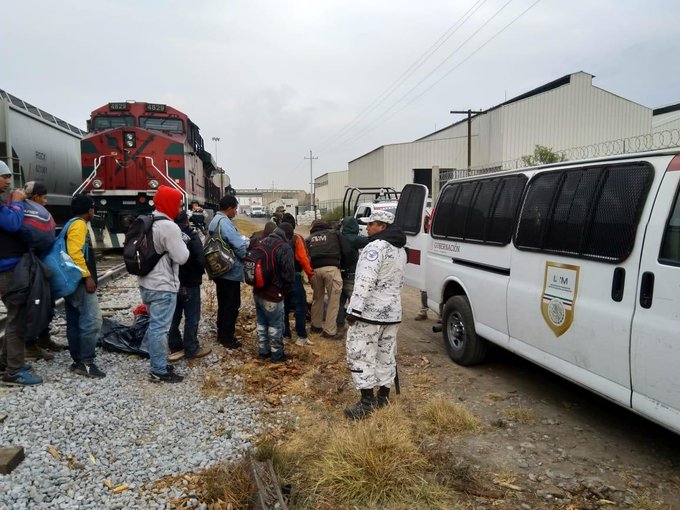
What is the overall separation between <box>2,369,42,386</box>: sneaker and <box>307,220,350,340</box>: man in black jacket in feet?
11.5

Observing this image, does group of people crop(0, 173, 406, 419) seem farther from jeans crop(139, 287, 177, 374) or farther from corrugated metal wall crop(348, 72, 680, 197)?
corrugated metal wall crop(348, 72, 680, 197)

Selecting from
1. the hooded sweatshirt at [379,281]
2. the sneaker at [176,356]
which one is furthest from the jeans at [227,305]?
the hooded sweatshirt at [379,281]

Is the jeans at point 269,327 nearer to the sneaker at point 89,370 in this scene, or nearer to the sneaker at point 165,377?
the sneaker at point 165,377

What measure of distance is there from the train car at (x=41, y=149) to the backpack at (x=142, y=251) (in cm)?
642

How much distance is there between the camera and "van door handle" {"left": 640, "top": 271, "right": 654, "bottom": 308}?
10.5 ft

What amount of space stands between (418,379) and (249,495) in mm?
2816

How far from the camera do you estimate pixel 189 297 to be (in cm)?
558

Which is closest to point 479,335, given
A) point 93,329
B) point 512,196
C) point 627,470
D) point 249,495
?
point 512,196

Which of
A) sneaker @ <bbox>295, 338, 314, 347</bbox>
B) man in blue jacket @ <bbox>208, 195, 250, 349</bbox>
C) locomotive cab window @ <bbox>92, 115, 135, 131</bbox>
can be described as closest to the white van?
sneaker @ <bbox>295, 338, 314, 347</bbox>

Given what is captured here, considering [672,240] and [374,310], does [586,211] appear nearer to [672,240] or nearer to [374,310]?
[672,240]

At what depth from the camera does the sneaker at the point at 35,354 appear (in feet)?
16.8

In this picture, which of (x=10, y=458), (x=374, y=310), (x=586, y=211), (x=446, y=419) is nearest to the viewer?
(x=10, y=458)

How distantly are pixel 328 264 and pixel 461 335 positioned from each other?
199 centimetres

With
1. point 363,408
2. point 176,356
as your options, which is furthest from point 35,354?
point 363,408
